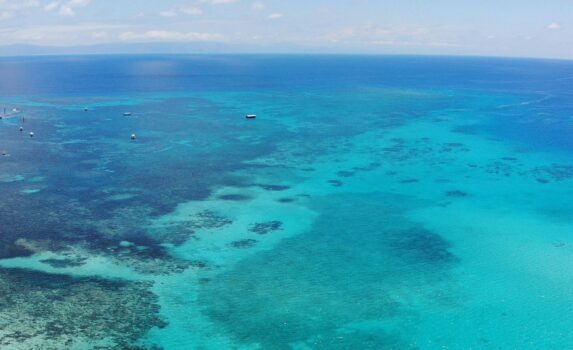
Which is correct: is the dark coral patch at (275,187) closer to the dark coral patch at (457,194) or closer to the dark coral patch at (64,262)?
the dark coral patch at (457,194)

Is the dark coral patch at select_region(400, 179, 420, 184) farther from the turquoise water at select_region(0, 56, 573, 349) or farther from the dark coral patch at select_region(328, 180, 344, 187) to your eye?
the dark coral patch at select_region(328, 180, 344, 187)

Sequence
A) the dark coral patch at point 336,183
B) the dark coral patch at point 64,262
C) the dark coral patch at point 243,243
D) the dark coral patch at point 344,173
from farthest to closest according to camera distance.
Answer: the dark coral patch at point 344,173 → the dark coral patch at point 336,183 → the dark coral patch at point 243,243 → the dark coral patch at point 64,262

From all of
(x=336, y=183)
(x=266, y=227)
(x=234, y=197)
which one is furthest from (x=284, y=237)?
(x=336, y=183)

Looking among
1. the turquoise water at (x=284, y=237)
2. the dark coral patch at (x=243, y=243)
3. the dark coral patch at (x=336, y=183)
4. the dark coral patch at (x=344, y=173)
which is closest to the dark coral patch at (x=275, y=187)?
the turquoise water at (x=284, y=237)

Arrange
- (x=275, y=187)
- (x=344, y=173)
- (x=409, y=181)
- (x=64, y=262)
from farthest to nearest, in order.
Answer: (x=344, y=173) → (x=409, y=181) → (x=275, y=187) → (x=64, y=262)

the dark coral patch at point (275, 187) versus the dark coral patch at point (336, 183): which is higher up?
the dark coral patch at point (336, 183)

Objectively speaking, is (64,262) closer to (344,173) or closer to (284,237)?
(284,237)

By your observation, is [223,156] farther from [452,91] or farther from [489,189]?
[452,91]

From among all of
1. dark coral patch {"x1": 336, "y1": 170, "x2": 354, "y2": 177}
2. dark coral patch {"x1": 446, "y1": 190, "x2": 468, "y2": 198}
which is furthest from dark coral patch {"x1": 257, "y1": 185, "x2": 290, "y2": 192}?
dark coral patch {"x1": 446, "y1": 190, "x2": 468, "y2": 198}
